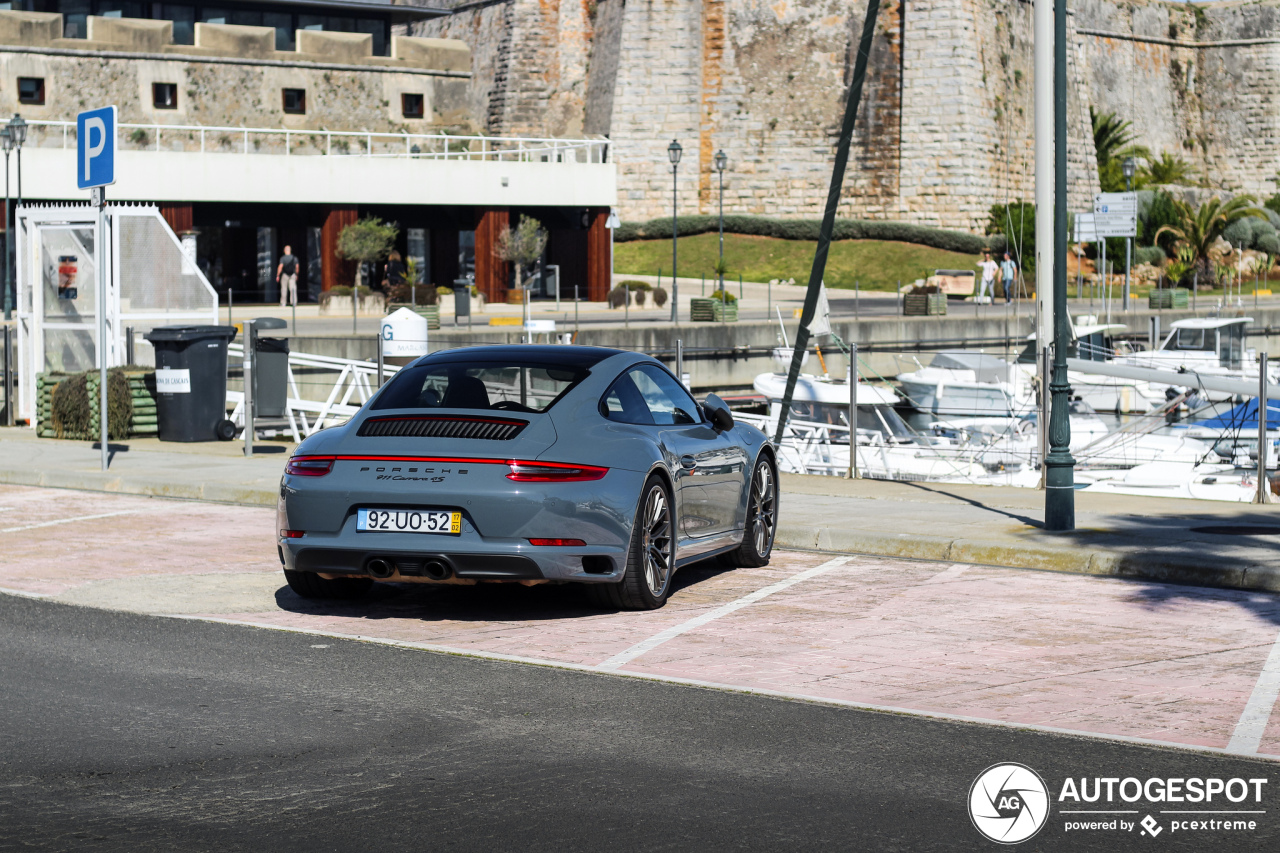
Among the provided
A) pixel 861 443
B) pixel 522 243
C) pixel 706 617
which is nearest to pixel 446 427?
pixel 706 617

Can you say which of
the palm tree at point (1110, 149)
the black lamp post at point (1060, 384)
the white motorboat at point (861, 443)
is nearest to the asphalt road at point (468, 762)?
the black lamp post at point (1060, 384)

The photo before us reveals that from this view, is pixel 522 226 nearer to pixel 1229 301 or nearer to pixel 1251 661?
pixel 1229 301

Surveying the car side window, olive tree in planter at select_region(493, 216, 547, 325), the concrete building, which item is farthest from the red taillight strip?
olive tree in planter at select_region(493, 216, 547, 325)

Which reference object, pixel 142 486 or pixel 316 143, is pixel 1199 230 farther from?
pixel 142 486

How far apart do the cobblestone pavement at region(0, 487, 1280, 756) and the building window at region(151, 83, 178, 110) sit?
5001 cm

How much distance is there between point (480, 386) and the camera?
9148mm

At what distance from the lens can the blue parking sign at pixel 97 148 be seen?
14969 mm

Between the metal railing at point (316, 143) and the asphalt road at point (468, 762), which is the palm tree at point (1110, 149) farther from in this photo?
the asphalt road at point (468, 762)

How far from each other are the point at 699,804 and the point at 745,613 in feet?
12.6

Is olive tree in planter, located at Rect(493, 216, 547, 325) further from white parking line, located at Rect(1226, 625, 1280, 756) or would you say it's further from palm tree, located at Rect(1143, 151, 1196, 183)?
white parking line, located at Rect(1226, 625, 1280, 756)

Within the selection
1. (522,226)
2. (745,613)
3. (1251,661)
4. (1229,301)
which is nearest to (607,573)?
(745,613)

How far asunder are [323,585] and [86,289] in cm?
1232

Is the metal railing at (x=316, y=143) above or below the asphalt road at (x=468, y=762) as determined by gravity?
above

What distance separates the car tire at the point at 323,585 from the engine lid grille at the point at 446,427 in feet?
3.26
